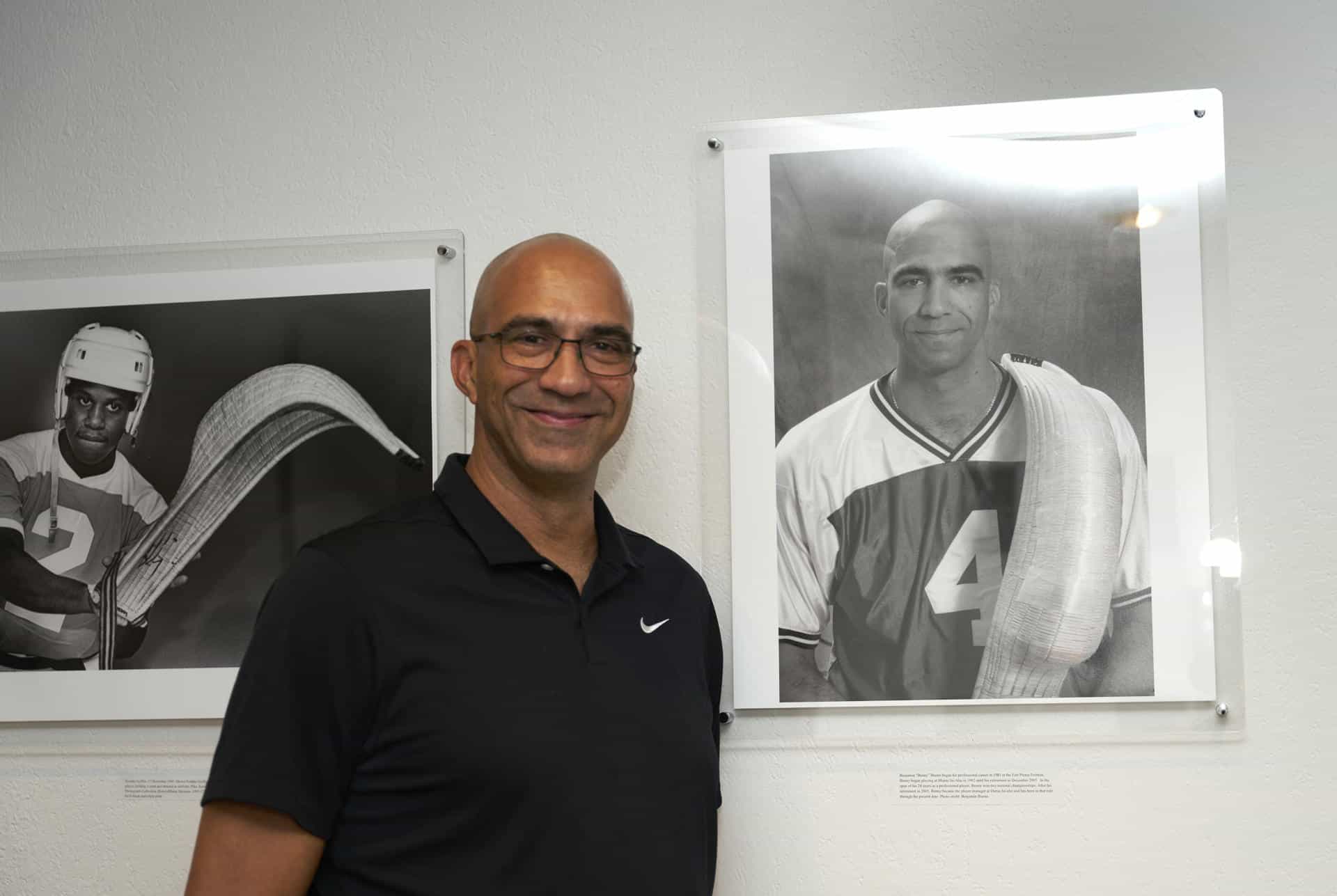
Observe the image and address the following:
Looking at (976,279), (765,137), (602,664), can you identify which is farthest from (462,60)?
(602,664)

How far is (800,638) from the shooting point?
146 cm

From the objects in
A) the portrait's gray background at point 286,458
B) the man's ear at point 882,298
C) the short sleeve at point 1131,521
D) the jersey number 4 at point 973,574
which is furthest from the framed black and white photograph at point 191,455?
the short sleeve at point 1131,521

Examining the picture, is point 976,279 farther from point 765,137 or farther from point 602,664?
point 602,664

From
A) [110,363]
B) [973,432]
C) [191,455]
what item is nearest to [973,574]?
[973,432]

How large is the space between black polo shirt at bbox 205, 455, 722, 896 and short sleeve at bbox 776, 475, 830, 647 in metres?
0.28

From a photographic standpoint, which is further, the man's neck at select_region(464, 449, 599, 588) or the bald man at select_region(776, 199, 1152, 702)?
the bald man at select_region(776, 199, 1152, 702)

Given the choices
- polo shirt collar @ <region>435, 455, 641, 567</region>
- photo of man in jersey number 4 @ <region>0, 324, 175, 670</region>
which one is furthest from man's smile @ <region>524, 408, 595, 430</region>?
photo of man in jersey number 4 @ <region>0, 324, 175, 670</region>

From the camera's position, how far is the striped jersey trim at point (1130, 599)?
1437 millimetres

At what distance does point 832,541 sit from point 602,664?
41cm

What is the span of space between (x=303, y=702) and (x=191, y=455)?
24.6 inches

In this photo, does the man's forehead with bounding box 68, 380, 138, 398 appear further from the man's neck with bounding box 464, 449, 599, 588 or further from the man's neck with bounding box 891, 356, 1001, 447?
the man's neck with bounding box 891, 356, 1001, 447

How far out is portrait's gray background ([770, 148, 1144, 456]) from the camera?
57.7 inches

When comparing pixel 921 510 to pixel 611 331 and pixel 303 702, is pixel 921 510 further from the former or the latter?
pixel 303 702

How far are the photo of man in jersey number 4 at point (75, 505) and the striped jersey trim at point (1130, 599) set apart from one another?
124cm
